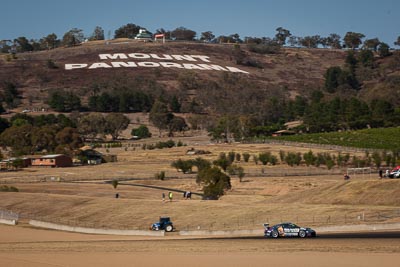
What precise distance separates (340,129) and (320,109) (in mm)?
12757

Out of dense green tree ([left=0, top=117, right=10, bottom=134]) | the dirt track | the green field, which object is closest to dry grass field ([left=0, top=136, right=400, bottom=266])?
the dirt track

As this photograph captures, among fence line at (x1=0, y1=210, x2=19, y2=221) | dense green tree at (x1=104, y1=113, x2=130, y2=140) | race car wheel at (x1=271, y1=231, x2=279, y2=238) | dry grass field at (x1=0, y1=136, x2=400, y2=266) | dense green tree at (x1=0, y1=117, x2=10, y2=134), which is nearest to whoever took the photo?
dry grass field at (x1=0, y1=136, x2=400, y2=266)

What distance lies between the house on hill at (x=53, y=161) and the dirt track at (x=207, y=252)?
76.2 metres

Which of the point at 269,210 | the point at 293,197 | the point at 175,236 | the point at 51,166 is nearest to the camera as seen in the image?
the point at 175,236

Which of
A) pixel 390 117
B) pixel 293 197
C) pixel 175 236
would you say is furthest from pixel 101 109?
pixel 175 236

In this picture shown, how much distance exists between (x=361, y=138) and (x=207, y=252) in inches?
4119

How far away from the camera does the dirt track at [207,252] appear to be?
103 ft

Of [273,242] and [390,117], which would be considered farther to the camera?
[390,117]

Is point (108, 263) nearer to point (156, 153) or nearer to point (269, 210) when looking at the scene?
point (269, 210)

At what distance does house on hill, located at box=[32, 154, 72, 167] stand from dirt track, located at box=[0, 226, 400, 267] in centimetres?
7620

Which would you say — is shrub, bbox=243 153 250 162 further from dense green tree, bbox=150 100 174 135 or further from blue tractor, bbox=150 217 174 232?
blue tractor, bbox=150 217 174 232

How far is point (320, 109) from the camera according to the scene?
169125 millimetres

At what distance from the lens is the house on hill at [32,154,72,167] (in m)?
118

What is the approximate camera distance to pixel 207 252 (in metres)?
34.8
